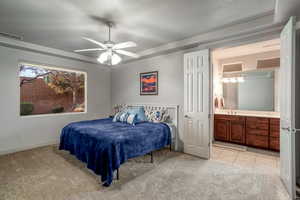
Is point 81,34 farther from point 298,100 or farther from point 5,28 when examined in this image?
point 298,100

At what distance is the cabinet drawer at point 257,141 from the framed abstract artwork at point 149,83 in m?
2.77

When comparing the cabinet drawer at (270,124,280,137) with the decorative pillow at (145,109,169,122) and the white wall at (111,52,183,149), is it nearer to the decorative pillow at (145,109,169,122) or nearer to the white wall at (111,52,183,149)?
the white wall at (111,52,183,149)

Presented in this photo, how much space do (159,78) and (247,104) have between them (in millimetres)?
2730

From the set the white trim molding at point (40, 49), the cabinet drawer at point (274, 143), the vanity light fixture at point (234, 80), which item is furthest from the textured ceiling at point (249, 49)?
the white trim molding at point (40, 49)

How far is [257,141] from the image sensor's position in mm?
3852

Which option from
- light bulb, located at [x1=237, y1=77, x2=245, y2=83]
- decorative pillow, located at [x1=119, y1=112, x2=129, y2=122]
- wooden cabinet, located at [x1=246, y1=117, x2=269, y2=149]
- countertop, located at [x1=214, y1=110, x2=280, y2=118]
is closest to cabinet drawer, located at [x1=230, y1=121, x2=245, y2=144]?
wooden cabinet, located at [x1=246, y1=117, x2=269, y2=149]

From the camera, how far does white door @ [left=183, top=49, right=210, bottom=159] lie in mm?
3326

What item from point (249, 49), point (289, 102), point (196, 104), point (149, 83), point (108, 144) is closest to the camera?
point (289, 102)

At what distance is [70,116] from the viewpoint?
4.71 m

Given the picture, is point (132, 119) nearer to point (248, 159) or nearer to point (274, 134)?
point (248, 159)

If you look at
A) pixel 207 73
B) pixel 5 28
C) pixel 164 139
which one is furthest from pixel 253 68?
pixel 5 28

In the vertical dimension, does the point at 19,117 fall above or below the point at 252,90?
below

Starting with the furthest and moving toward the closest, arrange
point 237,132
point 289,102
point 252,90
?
point 252,90 → point 237,132 → point 289,102

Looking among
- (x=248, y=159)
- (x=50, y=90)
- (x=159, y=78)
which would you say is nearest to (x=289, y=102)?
(x=248, y=159)
